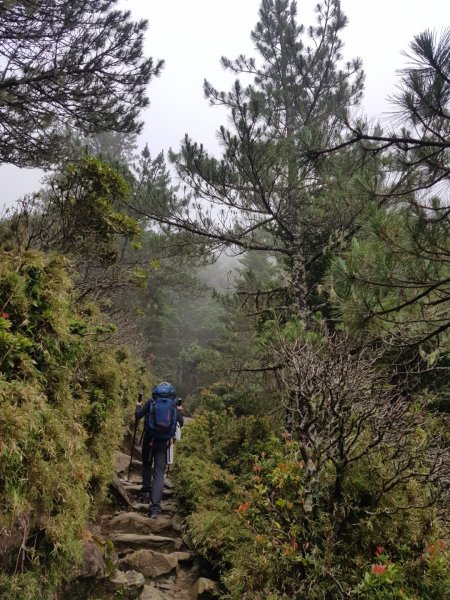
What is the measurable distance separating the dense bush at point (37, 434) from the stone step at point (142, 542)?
140cm

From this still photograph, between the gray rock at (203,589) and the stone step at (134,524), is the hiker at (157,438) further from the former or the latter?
the gray rock at (203,589)

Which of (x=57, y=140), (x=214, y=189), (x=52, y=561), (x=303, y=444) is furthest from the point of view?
(x=214, y=189)

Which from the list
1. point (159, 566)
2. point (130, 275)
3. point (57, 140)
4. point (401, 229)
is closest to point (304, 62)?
point (57, 140)

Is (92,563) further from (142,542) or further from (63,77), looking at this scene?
(63,77)

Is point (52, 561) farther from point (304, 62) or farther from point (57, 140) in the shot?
point (304, 62)

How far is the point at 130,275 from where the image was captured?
767cm

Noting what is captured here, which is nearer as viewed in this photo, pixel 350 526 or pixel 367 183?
pixel 350 526

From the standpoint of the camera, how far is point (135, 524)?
5.56 meters

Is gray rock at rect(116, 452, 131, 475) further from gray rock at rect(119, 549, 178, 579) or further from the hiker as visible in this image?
gray rock at rect(119, 549, 178, 579)

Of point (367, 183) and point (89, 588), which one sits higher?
point (367, 183)

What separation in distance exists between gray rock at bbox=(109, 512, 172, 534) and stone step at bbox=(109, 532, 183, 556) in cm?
15

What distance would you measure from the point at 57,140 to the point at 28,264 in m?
4.51

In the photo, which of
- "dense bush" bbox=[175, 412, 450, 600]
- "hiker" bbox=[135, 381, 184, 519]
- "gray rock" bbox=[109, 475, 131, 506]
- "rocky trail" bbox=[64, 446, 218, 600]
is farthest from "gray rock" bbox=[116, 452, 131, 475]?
"dense bush" bbox=[175, 412, 450, 600]

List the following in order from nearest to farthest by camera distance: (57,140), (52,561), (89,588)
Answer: (52,561) < (89,588) < (57,140)
